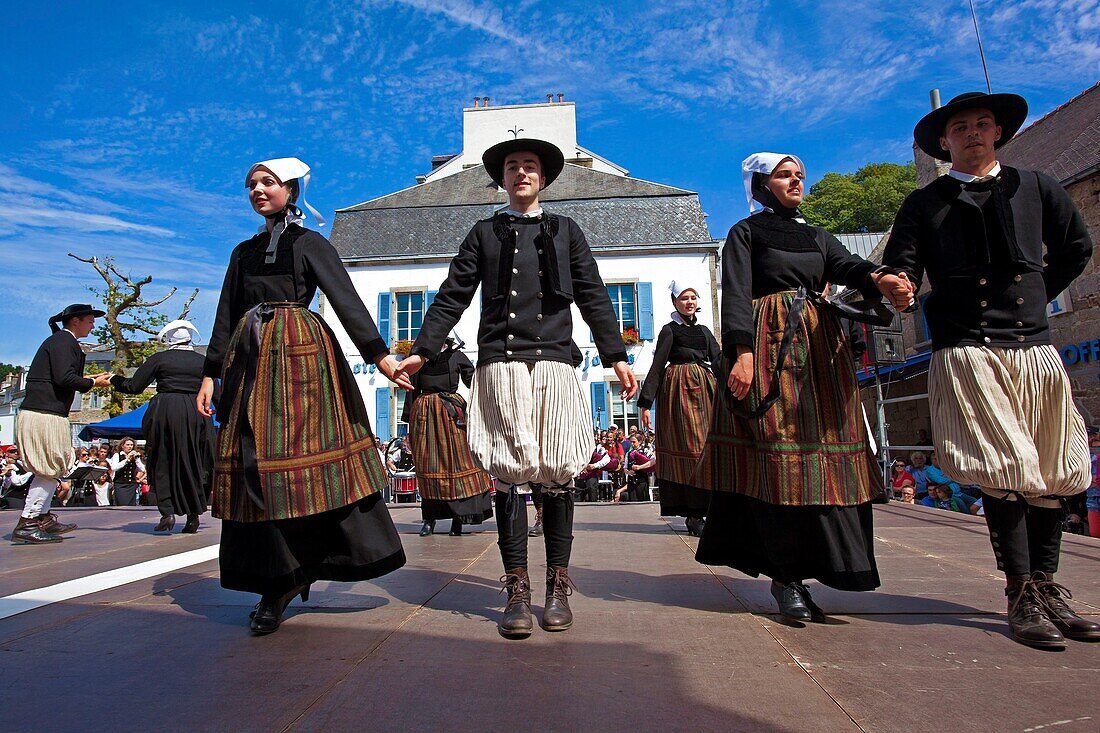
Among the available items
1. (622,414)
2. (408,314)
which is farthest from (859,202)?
(408,314)

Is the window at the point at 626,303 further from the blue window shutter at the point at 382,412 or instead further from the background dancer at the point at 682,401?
the background dancer at the point at 682,401

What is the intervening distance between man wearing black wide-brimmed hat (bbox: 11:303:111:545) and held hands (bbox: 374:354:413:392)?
14.6ft

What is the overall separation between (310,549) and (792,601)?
209 centimetres

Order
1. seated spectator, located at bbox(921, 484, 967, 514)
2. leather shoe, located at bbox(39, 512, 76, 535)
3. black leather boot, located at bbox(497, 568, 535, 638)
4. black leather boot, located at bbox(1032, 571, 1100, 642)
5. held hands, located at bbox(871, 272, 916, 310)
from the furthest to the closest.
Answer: seated spectator, located at bbox(921, 484, 967, 514), leather shoe, located at bbox(39, 512, 76, 535), held hands, located at bbox(871, 272, 916, 310), black leather boot, located at bbox(497, 568, 535, 638), black leather boot, located at bbox(1032, 571, 1100, 642)

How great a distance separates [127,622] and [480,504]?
358 cm

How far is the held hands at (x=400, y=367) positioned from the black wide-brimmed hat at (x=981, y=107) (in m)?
2.45

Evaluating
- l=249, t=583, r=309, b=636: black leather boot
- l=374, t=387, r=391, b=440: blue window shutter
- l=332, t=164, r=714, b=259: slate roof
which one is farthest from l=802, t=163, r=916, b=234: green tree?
l=249, t=583, r=309, b=636: black leather boot

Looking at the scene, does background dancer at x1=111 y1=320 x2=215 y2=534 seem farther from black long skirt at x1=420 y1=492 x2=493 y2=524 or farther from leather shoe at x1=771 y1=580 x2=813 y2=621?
leather shoe at x1=771 y1=580 x2=813 y2=621

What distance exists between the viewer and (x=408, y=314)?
23.5m

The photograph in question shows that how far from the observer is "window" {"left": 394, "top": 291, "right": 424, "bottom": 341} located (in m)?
23.4

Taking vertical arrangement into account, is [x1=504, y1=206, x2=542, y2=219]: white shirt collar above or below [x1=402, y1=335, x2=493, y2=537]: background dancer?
above

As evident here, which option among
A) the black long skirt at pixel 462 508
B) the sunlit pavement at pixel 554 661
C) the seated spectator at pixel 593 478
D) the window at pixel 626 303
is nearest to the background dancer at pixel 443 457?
the black long skirt at pixel 462 508

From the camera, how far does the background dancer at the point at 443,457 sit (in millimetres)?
6375

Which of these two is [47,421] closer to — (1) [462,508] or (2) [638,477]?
(1) [462,508]
